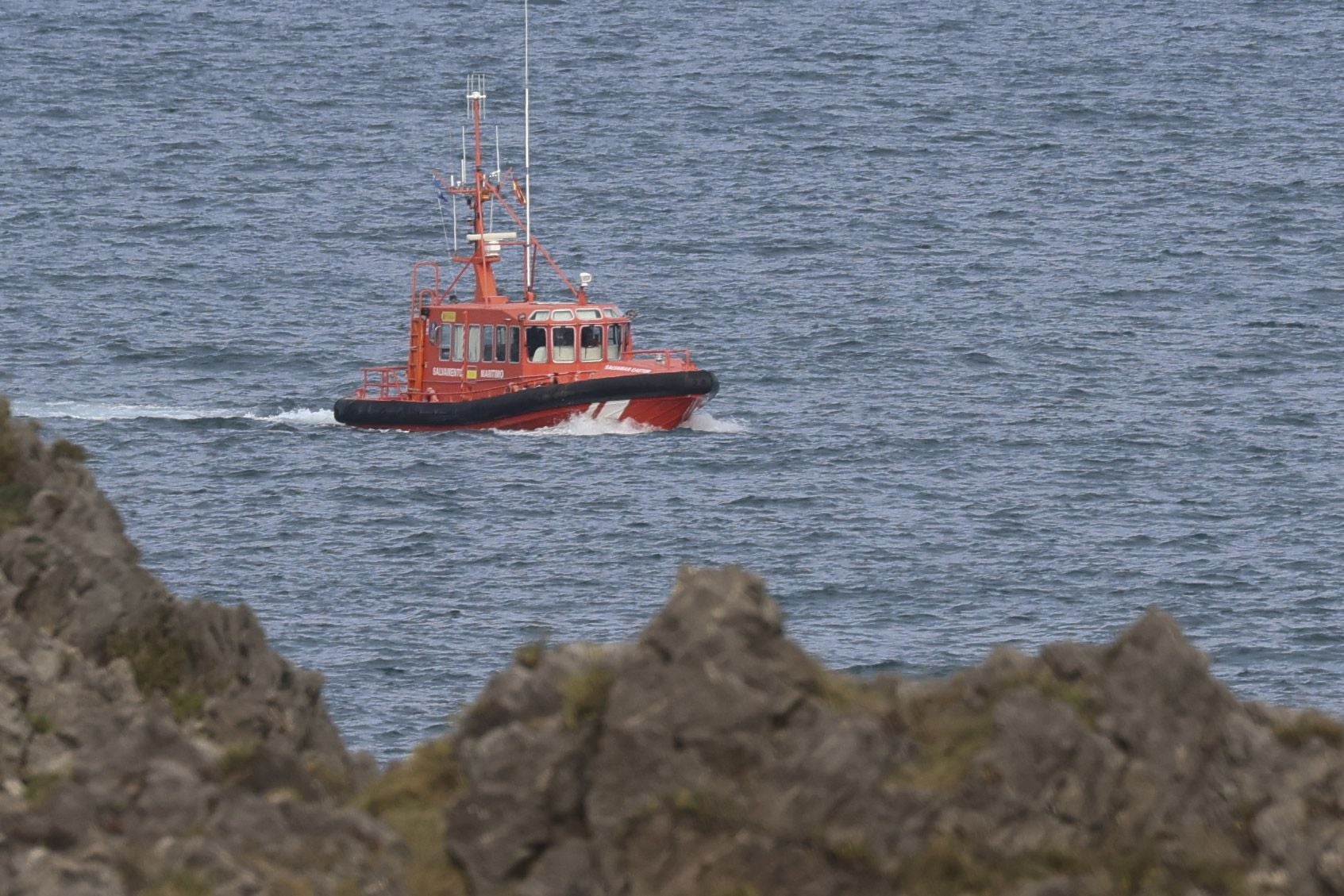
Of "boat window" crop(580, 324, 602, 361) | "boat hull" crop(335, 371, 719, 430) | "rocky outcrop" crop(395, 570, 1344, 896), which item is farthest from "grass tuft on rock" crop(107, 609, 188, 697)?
"boat window" crop(580, 324, 602, 361)

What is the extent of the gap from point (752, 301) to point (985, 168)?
30.8 m

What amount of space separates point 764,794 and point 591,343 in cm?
4304

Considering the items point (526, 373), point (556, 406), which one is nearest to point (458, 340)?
point (526, 373)

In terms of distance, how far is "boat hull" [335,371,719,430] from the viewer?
54156 millimetres

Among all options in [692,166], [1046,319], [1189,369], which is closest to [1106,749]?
[1189,369]

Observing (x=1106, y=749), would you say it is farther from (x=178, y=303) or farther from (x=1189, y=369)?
(x=178, y=303)

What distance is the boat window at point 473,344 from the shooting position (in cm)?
5528

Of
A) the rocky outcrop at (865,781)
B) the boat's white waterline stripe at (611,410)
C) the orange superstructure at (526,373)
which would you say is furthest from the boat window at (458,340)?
the rocky outcrop at (865,781)

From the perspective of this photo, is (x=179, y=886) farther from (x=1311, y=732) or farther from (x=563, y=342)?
(x=563, y=342)

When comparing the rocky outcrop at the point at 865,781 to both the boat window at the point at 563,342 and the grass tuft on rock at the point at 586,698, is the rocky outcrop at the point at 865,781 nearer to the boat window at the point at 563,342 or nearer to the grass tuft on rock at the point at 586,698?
the grass tuft on rock at the point at 586,698

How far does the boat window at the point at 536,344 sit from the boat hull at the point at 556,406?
0.80m

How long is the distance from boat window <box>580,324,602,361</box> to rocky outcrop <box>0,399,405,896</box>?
Result: 3617cm

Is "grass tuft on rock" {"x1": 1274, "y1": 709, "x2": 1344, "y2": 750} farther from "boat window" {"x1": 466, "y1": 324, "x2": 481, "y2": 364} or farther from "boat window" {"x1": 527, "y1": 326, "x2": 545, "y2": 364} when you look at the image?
"boat window" {"x1": 466, "y1": 324, "x2": 481, "y2": 364}

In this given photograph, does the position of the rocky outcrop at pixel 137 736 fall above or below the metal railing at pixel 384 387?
above
